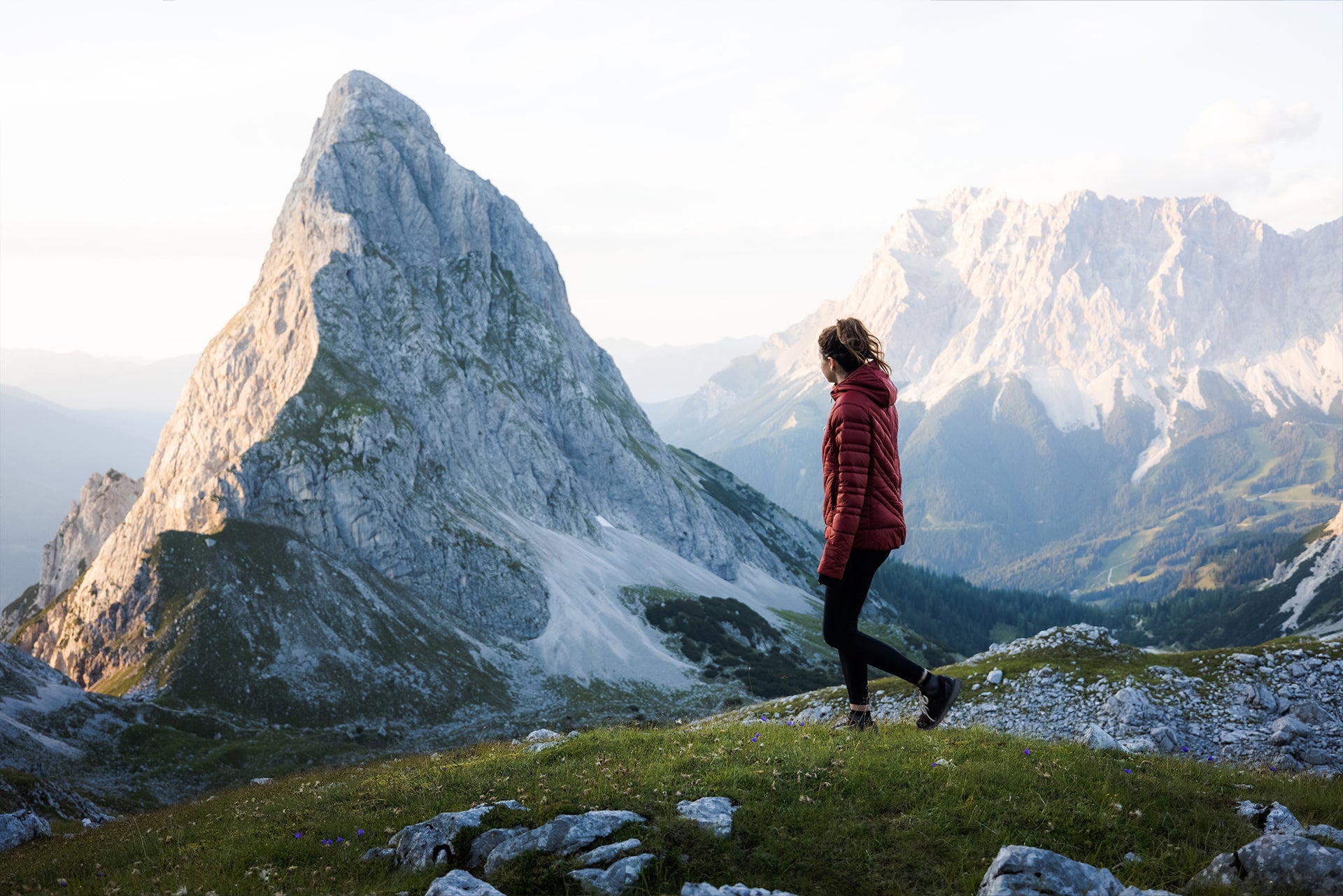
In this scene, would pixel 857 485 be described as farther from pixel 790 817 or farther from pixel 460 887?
pixel 460 887

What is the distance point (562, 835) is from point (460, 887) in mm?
1435

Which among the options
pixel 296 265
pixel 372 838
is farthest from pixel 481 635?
pixel 372 838

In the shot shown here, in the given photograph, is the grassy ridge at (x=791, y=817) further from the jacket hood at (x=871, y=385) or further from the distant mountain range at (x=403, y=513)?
the distant mountain range at (x=403, y=513)

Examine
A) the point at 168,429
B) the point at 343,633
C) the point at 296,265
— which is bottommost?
the point at 343,633

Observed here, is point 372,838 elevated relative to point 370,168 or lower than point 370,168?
lower

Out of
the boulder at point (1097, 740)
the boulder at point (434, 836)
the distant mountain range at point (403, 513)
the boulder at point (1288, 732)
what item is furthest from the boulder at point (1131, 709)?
the distant mountain range at point (403, 513)

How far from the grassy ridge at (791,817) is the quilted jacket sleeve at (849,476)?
2879 millimetres

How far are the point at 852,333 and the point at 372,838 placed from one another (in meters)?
9.88

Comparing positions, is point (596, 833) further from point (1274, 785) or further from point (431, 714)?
point (431, 714)

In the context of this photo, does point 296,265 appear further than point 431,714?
Yes

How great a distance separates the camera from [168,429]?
12056 cm

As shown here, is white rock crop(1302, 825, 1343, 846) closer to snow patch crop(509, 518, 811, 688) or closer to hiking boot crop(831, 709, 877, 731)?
hiking boot crop(831, 709, 877, 731)

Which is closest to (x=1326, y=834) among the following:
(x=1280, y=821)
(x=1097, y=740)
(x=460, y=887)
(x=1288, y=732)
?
(x=1280, y=821)

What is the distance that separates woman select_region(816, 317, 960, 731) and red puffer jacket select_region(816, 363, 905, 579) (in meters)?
0.01
